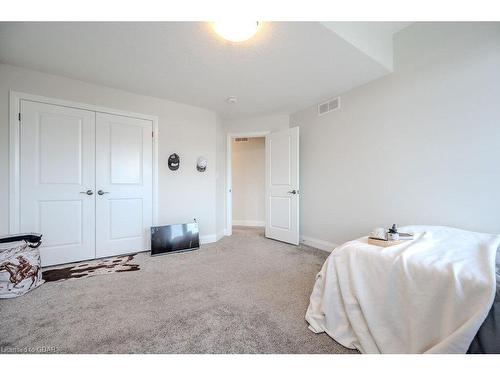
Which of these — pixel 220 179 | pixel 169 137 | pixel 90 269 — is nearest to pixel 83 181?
pixel 90 269

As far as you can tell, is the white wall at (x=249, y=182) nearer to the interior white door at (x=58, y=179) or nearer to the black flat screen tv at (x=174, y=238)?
the black flat screen tv at (x=174, y=238)

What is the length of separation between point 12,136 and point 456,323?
389cm

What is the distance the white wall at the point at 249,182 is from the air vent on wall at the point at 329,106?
2.26 meters

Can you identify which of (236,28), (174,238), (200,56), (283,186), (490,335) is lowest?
(174,238)

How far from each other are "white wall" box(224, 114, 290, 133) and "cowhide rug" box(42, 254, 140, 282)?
283 cm

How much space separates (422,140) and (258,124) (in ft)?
8.44

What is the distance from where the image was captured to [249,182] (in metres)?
5.45

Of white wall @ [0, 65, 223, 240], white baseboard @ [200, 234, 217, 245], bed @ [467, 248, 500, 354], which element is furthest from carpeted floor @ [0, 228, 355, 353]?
white wall @ [0, 65, 223, 240]

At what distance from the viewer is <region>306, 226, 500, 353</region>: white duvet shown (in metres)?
0.87

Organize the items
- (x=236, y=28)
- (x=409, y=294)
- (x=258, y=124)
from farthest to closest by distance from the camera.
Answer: (x=258, y=124) → (x=236, y=28) → (x=409, y=294)

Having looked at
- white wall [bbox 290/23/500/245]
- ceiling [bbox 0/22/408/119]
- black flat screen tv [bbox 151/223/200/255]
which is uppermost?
ceiling [bbox 0/22/408/119]

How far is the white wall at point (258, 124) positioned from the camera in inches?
154

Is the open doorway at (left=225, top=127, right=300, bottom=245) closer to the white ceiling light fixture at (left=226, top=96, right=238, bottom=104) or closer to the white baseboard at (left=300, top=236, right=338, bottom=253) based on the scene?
the white baseboard at (left=300, top=236, right=338, bottom=253)

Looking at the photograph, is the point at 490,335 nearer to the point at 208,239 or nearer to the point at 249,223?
the point at 208,239
